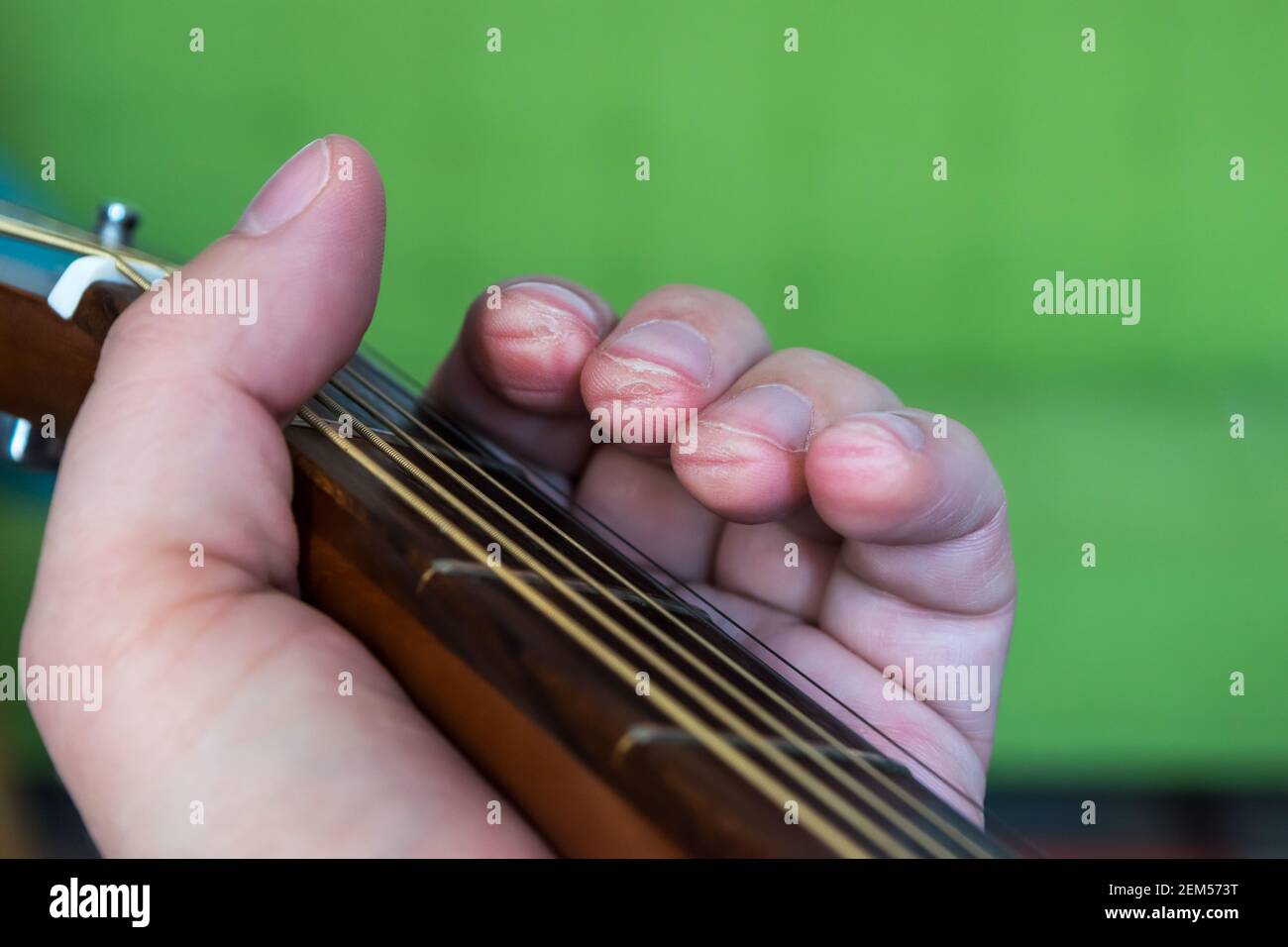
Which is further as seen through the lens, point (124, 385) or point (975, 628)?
point (975, 628)

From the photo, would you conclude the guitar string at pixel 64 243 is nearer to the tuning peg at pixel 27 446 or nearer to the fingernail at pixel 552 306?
the tuning peg at pixel 27 446

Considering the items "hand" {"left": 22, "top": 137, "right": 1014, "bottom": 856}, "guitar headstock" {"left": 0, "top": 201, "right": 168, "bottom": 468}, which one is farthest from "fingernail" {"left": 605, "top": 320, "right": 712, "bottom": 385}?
"guitar headstock" {"left": 0, "top": 201, "right": 168, "bottom": 468}

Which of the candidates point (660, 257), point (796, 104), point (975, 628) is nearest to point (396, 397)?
point (975, 628)

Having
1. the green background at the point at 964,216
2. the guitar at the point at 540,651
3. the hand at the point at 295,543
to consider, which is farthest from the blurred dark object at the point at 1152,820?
the guitar at the point at 540,651

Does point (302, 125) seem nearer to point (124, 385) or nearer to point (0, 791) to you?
point (0, 791)

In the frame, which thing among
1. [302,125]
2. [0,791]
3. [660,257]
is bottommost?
[0,791]

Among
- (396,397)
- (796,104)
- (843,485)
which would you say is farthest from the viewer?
(796,104)

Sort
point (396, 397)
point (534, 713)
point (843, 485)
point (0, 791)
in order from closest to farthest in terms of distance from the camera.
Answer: point (534, 713)
point (843, 485)
point (396, 397)
point (0, 791)
